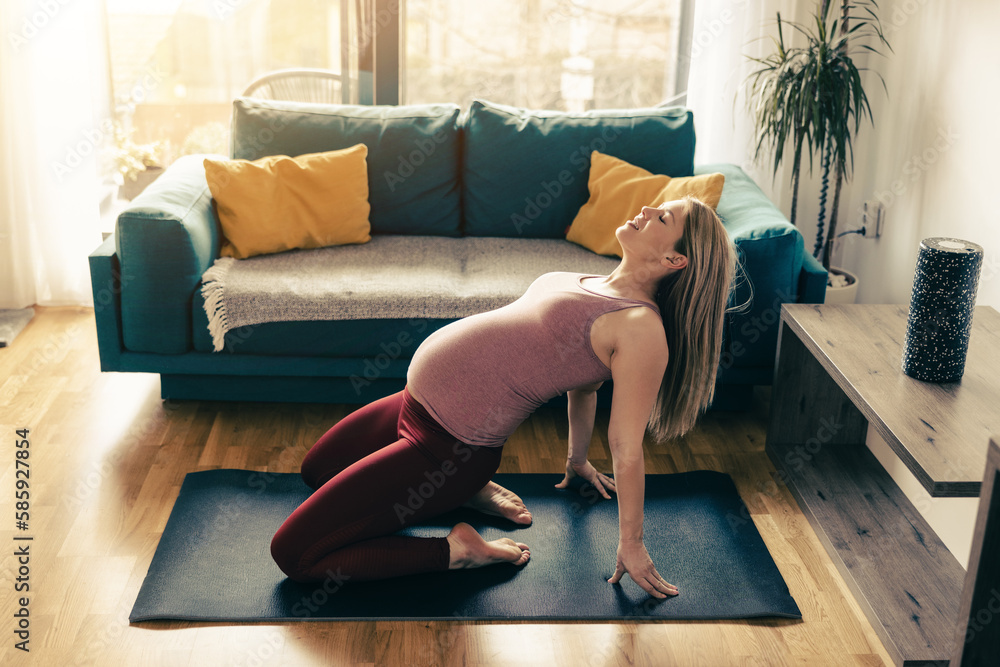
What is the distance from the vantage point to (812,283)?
265 cm

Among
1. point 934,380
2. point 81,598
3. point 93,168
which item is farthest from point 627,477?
point 93,168

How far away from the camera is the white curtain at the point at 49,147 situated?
10.8ft

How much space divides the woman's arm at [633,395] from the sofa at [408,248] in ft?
2.26

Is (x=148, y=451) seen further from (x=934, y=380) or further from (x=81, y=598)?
(x=934, y=380)

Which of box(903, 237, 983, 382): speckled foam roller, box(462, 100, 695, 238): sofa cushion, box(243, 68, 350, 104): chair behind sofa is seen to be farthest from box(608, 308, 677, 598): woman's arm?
box(243, 68, 350, 104): chair behind sofa

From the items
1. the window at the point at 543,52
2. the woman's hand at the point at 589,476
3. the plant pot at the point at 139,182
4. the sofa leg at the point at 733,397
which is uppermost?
the window at the point at 543,52

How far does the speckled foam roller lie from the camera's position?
179cm

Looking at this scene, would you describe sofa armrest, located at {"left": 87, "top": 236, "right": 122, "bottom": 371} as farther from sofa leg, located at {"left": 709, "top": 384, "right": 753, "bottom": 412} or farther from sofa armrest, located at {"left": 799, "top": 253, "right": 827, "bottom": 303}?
sofa armrest, located at {"left": 799, "top": 253, "right": 827, "bottom": 303}

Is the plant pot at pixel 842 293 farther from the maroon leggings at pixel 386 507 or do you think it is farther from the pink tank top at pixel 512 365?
the maroon leggings at pixel 386 507

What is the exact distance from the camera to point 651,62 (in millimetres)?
Result: 3691

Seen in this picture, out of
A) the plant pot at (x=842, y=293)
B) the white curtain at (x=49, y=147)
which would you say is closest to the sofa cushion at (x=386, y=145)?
the white curtain at (x=49, y=147)

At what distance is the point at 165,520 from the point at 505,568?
86 cm

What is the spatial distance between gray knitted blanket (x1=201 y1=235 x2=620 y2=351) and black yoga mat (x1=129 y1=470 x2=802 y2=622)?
0.49m

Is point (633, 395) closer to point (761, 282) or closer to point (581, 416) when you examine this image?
point (581, 416)
